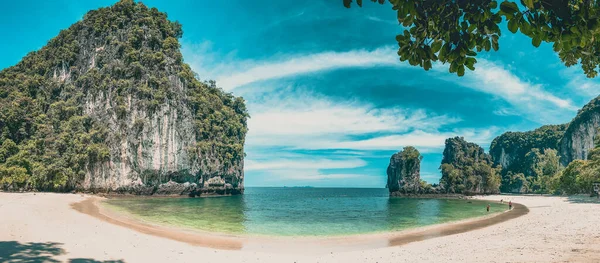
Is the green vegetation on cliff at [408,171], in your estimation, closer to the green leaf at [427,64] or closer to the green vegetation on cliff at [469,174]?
the green vegetation on cliff at [469,174]

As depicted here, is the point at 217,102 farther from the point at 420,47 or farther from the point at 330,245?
the point at 420,47

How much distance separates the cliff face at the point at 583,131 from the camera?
8462 cm

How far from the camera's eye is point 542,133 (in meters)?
112

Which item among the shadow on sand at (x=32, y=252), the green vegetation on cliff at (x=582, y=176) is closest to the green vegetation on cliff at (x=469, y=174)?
the green vegetation on cliff at (x=582, y=176)

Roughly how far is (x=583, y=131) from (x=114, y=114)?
11820 centimetres

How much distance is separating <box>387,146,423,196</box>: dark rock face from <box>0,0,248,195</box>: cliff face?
48.5 meters

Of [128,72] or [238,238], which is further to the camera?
[128,72]

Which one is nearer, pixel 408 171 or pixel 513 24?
pixel 513 24

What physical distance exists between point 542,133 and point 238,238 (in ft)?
435

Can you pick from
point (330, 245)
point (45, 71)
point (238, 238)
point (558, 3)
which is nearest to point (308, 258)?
point (330, 245)

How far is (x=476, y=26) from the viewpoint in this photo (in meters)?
3.36

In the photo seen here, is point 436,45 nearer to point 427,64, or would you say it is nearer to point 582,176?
point 427,64

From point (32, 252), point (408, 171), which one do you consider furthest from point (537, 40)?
point (408, 171)

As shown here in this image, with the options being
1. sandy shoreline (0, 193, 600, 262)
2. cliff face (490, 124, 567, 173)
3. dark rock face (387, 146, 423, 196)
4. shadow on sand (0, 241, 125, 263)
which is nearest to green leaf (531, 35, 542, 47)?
sandy shoreline (0, 193, 600, 262)
